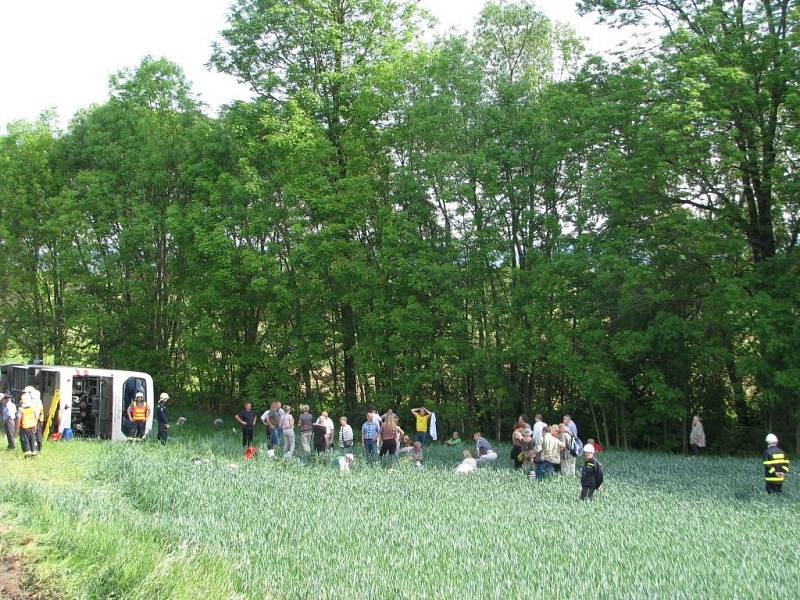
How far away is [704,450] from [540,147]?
511 inches

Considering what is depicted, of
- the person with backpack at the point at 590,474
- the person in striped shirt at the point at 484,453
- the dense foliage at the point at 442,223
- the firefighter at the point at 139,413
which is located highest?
the dense foliage at the point at 442,223

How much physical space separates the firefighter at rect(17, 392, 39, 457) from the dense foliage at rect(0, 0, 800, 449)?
13.8 meters

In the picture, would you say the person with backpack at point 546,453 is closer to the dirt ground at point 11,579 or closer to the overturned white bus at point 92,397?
the dirt ground at point 11,579

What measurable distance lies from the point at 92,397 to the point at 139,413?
9.05 ft

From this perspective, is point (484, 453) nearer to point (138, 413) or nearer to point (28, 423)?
point (138, 413)

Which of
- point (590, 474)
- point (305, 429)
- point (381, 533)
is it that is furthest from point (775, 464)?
point (305, 429)

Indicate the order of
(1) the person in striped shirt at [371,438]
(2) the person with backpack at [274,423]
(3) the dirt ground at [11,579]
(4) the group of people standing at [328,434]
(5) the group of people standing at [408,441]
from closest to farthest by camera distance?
(3) the dirt ground at [11,579]
(5) the group of people standing at [408,441]
(4) the group of people standing at [328,434]
(1) the person in striped shirt at [371,438]
(2) the person with backpack at [274,423]

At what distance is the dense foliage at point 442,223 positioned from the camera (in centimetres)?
2353

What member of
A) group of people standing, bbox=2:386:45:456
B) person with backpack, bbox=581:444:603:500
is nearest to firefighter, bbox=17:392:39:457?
group of people standing, bbox=2:386:45:456

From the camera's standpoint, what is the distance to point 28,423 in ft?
55.2

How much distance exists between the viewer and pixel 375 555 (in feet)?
30.2

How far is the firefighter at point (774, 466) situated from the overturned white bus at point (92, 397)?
16990 mm

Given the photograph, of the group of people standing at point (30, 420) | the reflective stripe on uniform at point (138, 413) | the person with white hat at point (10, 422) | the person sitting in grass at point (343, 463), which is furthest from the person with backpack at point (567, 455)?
the person with white hat at point (10, 422)

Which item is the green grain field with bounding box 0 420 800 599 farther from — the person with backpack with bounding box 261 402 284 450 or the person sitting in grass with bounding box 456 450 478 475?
the person with backpack with bounding box 261 402 284 450
